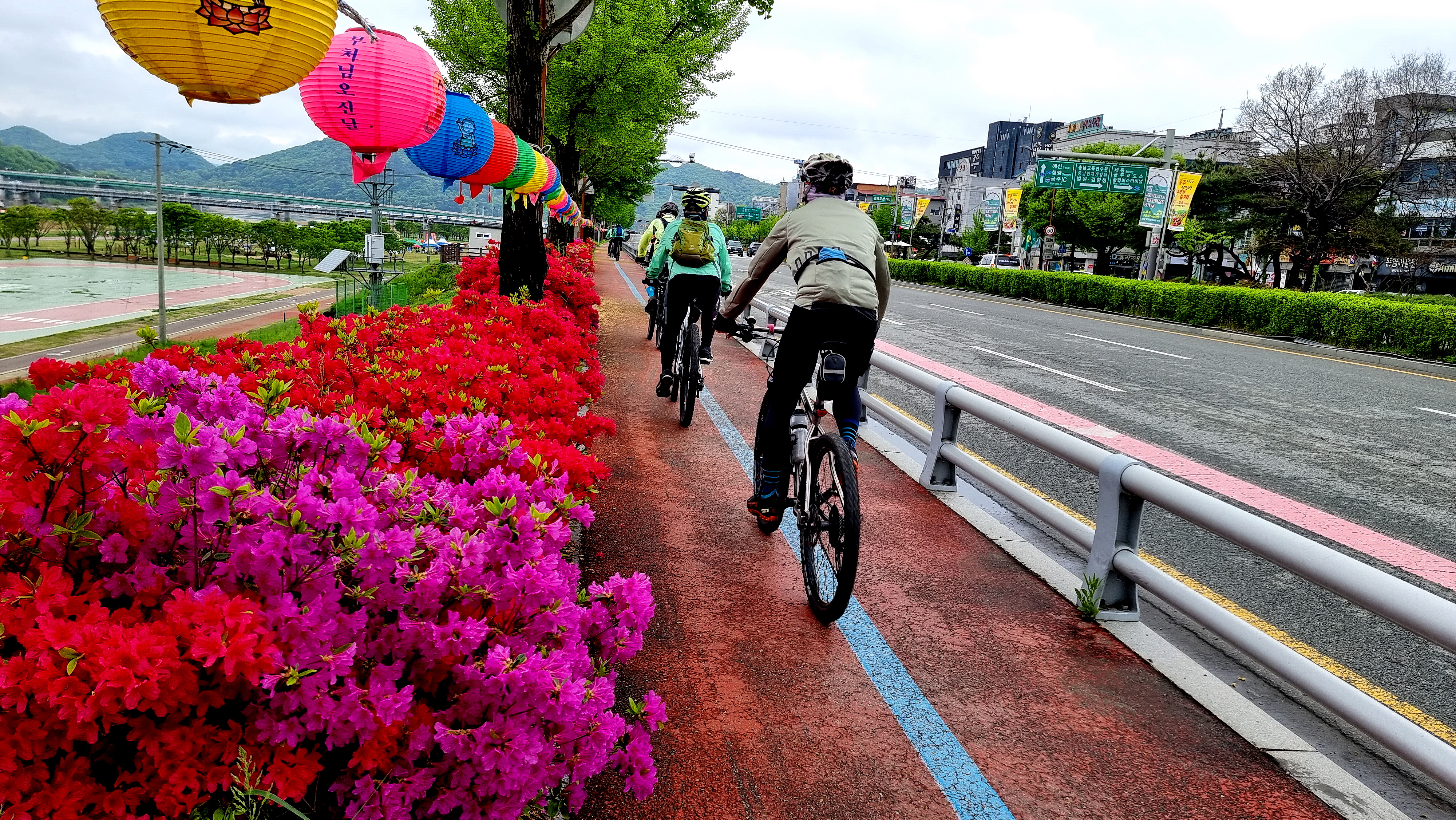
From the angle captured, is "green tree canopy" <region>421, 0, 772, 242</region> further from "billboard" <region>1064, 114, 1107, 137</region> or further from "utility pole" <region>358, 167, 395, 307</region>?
"billboard" <region>1064, 114, 1107, 137</region>

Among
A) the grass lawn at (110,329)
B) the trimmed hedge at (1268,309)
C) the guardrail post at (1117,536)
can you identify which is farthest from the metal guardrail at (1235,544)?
the grass lawn at (110,329)

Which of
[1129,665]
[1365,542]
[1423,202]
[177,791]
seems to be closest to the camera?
[177,791]

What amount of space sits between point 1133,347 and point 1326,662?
14027mm

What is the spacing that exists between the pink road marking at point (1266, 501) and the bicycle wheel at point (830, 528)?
372cm

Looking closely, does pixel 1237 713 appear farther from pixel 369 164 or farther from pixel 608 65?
pixel 608 65

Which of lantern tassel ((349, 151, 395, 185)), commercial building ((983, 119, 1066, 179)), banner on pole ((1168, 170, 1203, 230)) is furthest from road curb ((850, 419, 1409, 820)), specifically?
commercial building ((983, 119, 1066, 179))

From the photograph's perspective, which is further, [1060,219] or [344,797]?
[1060,219]

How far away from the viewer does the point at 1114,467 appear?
380 centimetres

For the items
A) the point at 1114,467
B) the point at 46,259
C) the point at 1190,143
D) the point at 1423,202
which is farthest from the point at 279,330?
the point at 46,259

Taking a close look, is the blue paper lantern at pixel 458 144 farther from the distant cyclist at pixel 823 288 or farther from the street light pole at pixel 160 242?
the street light pole at pixel 160 242

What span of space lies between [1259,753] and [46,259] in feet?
396

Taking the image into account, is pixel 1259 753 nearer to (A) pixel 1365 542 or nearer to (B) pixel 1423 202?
(A) pixel 1365 542

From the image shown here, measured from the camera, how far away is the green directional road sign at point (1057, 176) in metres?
30.6

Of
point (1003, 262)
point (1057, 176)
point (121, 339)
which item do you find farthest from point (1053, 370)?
point (1003, 262)
